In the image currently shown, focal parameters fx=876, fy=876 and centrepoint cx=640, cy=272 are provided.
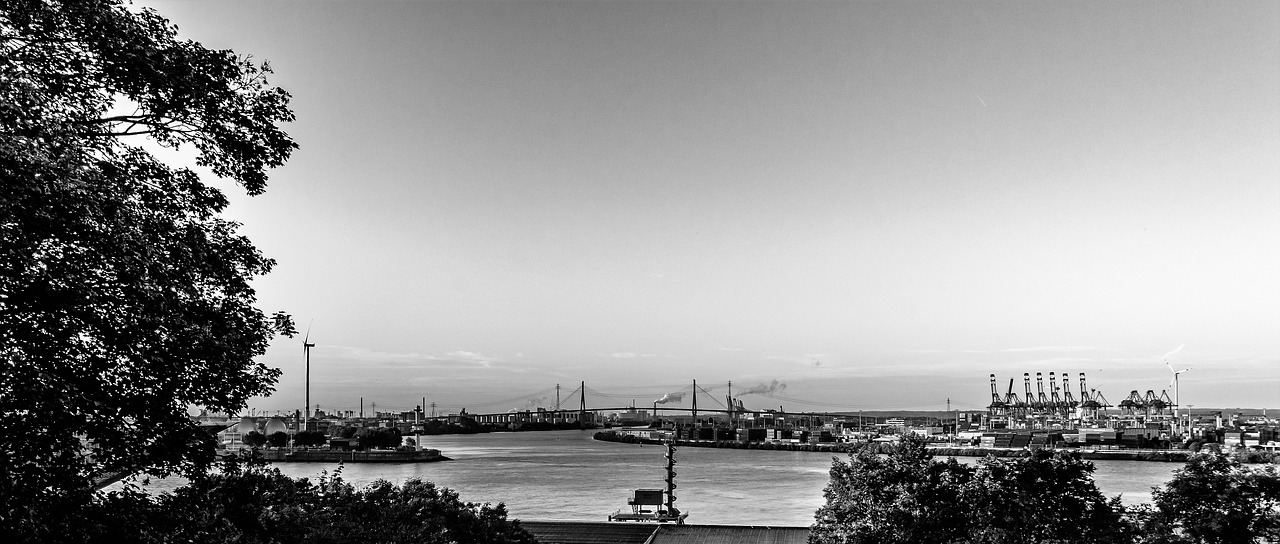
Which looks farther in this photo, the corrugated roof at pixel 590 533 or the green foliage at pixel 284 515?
the corrugated roof at pixel 590 533

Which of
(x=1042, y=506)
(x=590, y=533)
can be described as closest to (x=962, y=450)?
(x=590, y=533)

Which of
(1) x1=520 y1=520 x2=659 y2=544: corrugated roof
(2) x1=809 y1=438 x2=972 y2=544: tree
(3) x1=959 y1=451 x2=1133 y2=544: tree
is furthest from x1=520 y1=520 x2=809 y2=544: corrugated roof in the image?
(3) x1=959 y1=451 x2=1133 y2=544: tree

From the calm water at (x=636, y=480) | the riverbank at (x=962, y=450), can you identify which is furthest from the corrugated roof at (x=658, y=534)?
the riverbank at (x=962, y=450)

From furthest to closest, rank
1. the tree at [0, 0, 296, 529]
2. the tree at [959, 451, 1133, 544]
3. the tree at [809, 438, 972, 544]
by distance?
1. the tree at [809, 438, 972, 544]
2. the tree at [959, 451, 1133, 544]
3. the tree at [0, 0, 296, 529]

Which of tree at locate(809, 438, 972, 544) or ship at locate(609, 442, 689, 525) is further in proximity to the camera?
ship at locate(609, 442, 689, 525)

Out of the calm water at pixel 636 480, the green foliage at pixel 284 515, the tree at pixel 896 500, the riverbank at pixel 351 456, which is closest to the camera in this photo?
the green foliage at pixel 284 515

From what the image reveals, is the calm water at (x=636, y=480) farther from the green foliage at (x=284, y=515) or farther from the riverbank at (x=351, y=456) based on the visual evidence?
the green foliage at (x=284, y=515)

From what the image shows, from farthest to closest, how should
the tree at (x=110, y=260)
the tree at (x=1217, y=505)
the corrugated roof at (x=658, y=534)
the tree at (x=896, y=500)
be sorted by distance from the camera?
the corrugated roof at (x=658, y=534)
the tree at (x=896, y=500)
the tree at (x=1217, y=505)
the tree at (x=110, y=260)

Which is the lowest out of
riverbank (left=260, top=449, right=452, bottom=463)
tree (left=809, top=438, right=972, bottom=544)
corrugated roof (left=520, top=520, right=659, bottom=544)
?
riverbank (left=260, top=449, right=452, bottom=463)

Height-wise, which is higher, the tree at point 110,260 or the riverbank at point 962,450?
the tree at point 110,260

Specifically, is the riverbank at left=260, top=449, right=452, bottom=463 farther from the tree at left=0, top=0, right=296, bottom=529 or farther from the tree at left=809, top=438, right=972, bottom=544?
the tree at left=0, top=0, right=296, bottom=529
